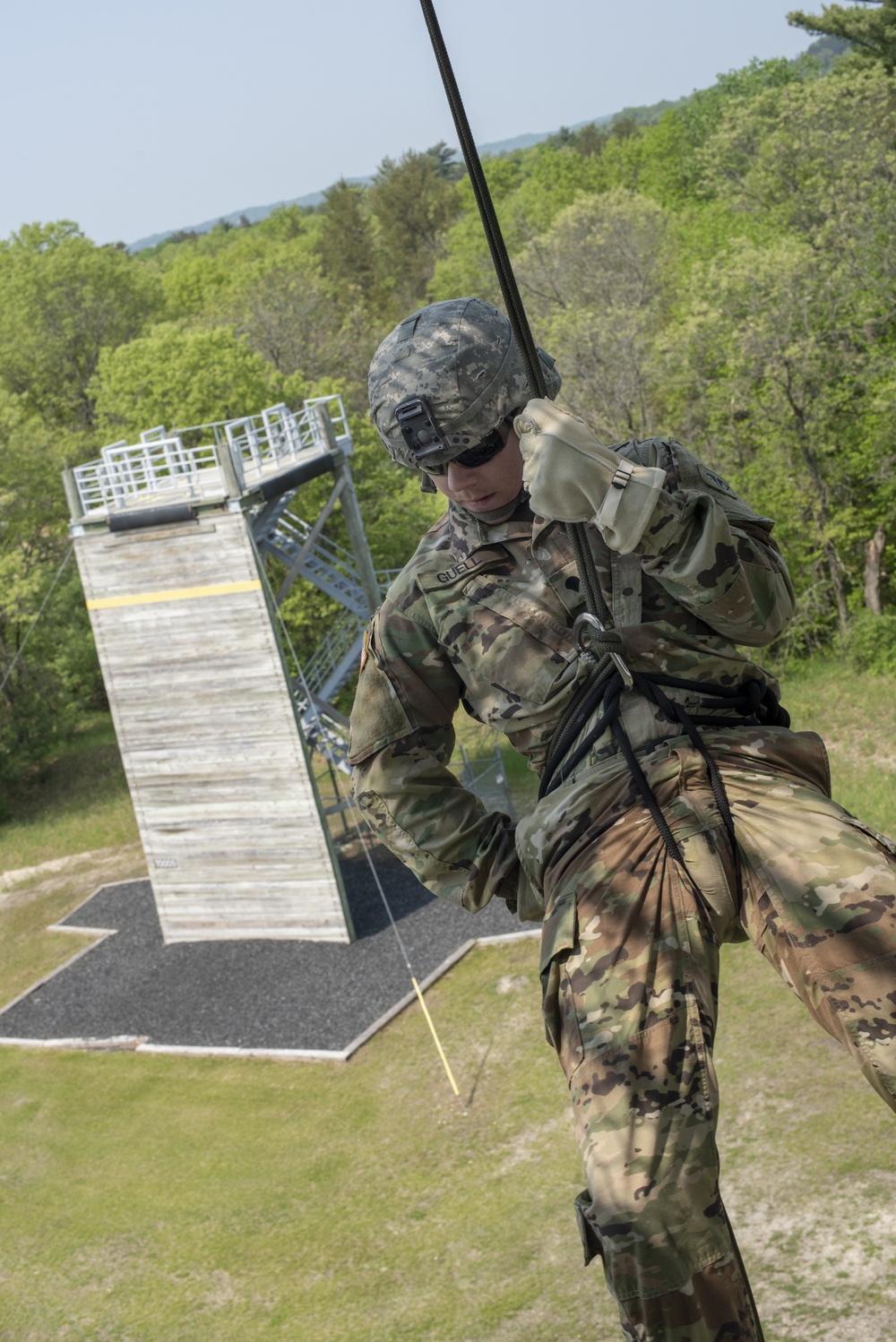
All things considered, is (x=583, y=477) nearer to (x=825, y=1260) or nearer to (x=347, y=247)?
(x=825, y=1260)

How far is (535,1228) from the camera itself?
12812mm

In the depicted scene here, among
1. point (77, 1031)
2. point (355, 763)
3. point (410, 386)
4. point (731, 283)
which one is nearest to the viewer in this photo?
point (410, 386)

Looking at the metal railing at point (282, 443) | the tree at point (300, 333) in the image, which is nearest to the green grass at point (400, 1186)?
the metal railing at point (282, 443)

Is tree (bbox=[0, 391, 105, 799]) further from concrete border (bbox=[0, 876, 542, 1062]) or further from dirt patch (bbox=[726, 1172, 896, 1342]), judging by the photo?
dirt patch (bbox=[726, 1172, 896, 1342])

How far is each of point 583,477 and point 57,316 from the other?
50.1 meters

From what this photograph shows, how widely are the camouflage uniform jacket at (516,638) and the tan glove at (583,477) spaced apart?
0.10 metres

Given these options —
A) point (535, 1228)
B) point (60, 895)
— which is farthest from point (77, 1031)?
point (535, 1228)

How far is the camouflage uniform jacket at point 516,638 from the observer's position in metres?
Result: 3.27

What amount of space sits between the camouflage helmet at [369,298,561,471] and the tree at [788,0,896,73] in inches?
1625

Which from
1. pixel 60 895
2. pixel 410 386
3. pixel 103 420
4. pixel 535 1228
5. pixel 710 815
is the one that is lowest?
pixel 535 1228

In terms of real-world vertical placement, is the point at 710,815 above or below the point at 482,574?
below

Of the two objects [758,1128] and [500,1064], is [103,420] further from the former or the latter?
[758,1128]

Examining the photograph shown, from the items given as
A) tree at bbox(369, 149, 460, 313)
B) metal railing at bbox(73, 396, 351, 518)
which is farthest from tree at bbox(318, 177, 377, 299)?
metal railing at bbox(73, 396, 351, 518)

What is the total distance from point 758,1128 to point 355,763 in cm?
1103
